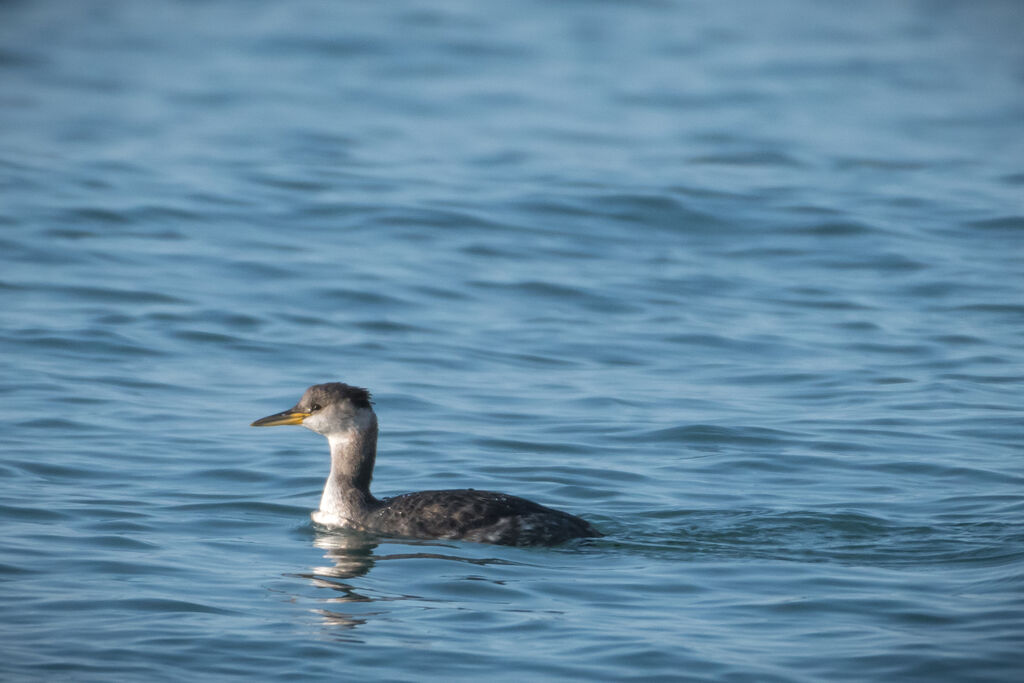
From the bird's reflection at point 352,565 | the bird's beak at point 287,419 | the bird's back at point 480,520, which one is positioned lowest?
the bird's reflection at point 352,565

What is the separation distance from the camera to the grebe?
33.5ft

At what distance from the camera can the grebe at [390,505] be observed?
10.2 m

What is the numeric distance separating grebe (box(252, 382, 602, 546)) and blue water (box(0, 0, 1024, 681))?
17 cm

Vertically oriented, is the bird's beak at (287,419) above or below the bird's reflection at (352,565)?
above

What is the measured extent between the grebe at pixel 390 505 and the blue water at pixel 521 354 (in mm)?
168

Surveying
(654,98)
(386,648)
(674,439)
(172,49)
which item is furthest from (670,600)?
(172,49)

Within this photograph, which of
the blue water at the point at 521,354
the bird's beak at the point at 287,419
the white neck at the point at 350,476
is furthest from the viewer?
the bird's beak at the point at 287,419

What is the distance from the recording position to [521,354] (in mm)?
16719

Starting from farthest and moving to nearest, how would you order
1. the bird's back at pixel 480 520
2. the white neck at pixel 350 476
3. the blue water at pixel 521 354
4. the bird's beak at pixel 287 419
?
the bird's beak at pixel 287 419 < the white neck at pixel 350 476 < the bird's back at pixel 480 520 < the blue water at pixel 521 354

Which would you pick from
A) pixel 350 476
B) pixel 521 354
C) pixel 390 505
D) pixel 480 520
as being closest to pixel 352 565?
pixel 390 505

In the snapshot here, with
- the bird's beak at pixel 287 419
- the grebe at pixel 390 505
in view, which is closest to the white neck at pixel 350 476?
the grebe at pixel 390 505

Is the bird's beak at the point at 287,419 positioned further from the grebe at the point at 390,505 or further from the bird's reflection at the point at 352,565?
the bird's reflection at the point at 352,565

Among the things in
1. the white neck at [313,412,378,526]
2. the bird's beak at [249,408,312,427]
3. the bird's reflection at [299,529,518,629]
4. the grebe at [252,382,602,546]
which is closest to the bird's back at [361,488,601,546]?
the grebe at [252,382,602,546]

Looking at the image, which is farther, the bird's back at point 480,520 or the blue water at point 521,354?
the bird's back at point 480,520
